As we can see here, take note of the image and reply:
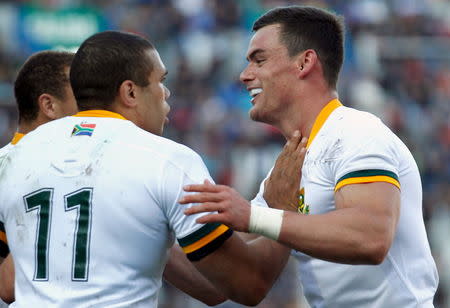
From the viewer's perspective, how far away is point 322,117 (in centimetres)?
461

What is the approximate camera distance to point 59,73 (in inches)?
199

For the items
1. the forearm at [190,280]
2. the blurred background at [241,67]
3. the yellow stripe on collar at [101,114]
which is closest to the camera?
the yellow stripe on collar at [101,114]

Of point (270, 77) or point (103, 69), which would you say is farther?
point (270, 77)

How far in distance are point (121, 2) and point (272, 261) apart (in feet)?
38.4

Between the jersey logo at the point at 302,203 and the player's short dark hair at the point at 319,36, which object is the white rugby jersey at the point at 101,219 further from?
the player's short dark hair at the point at 319,36

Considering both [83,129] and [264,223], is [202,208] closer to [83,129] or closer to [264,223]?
[264,223]

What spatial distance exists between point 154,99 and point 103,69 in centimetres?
30

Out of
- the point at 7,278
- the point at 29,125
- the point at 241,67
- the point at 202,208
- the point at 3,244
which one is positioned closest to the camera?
the point at 202,208

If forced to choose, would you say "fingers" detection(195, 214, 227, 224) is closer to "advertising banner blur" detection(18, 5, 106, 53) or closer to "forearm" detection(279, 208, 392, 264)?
"forearm" detection(279, 208, 392, 264)

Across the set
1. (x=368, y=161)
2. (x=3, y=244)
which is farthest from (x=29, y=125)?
(x=368, y=161)

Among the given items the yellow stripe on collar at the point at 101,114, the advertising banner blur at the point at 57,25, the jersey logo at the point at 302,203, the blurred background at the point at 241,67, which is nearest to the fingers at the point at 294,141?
the jersey logo at the point at 302,203

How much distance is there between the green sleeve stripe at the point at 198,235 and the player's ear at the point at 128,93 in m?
0.72

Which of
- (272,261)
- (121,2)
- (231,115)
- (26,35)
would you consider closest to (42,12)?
(26,35)

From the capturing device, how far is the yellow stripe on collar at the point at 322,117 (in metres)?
4.53
